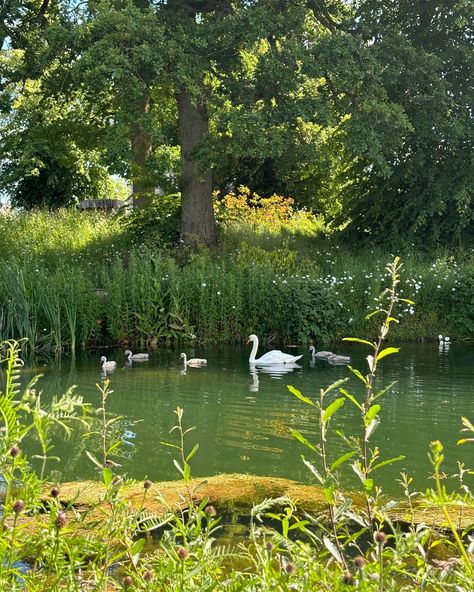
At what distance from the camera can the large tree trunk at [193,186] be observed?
675 inches

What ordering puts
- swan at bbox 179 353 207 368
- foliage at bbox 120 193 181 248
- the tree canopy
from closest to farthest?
swan at bbox 179 353 207 368
the tree canopy
foliage at bbox 120 193 181 248

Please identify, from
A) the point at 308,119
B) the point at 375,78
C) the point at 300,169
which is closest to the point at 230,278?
the point at 308,119

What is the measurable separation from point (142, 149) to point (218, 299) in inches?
226

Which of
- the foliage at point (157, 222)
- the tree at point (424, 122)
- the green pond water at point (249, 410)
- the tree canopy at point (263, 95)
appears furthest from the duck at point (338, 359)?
the foliage at point (157, 222)

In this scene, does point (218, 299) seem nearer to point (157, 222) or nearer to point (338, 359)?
point (338, 359)

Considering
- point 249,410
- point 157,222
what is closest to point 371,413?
point 249,410

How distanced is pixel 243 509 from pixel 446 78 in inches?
624

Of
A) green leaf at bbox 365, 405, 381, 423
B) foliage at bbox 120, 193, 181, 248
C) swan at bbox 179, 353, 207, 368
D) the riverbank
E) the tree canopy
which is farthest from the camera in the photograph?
foliage at bbox 120, 193, 181, 248

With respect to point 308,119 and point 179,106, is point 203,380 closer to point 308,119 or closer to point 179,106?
point 308,119

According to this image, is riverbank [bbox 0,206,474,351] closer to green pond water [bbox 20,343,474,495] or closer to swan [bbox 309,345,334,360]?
green pond water [bbox 20,343,474,495]

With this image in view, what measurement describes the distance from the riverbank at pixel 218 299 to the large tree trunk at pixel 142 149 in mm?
1767

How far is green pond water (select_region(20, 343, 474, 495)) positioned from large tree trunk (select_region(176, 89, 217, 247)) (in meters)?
5.28

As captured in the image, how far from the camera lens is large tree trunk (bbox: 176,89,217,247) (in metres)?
17.1

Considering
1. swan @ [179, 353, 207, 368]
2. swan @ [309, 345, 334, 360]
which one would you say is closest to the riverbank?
swan @ [309, 345, 334, 360]
